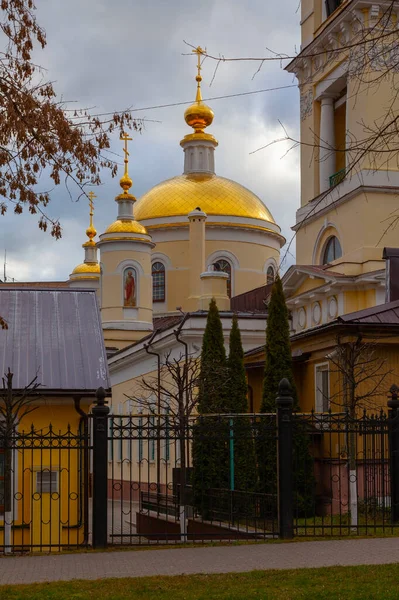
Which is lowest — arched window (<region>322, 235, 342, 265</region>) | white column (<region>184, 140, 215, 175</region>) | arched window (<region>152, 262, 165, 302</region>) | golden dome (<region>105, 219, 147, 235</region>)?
arched window (<region>322, 235, 342, 265</region>)

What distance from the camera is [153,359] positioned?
3700 centimetres

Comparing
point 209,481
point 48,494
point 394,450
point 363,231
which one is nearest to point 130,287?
point 363,231

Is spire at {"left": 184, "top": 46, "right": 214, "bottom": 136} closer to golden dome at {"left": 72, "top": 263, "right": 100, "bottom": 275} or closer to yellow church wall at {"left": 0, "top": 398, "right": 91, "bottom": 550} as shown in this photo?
golden dome at {"left": 72, "top": 263, "right": 100, "bottom": 275}

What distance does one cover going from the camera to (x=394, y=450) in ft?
45.4

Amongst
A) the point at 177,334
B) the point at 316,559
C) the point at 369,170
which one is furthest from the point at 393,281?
the point at 316,559

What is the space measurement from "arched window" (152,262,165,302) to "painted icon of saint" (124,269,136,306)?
4.01 meters

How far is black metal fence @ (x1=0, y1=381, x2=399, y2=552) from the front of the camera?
13.0 metres

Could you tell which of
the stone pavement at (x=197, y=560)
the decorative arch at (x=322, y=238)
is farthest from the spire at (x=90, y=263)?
the stone pavement at (x=197, y=560)

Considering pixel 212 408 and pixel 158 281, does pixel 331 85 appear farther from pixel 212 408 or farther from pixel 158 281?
pixel 158 281

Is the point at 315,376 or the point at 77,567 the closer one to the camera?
the point at 77,567

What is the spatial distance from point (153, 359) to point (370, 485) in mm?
17667

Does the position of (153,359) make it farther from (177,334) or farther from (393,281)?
(393,281)

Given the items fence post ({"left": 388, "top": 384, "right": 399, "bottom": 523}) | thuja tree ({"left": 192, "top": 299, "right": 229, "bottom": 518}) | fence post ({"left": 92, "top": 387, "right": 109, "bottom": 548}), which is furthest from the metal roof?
fence post ({"left": 92, "top": 387, "right": 109, "bottom": 548})

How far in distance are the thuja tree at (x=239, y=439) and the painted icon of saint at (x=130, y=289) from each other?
21.3 metres
